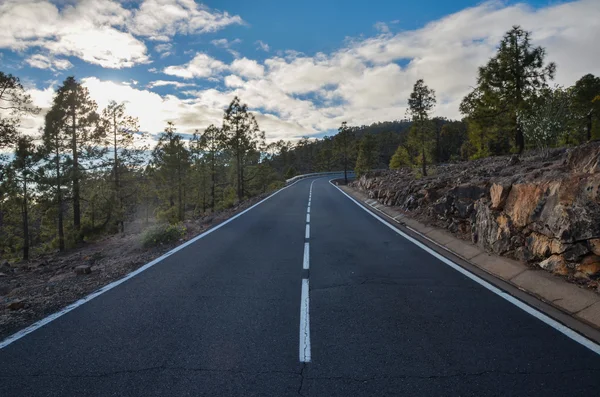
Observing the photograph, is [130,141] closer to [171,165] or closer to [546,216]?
[171,165]

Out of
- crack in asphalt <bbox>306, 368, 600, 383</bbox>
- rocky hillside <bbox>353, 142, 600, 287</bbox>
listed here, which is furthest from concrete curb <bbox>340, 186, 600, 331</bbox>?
crack in asphalt <bbox>306, 368, 600, 383</bbox>

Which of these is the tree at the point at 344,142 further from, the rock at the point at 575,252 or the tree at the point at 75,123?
the rock at the point at 575,252

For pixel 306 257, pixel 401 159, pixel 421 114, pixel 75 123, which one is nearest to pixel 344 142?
pixel 401 159

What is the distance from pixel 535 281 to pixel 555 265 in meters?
0.45

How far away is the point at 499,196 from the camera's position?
7.55 meters

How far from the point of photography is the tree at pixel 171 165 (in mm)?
34997

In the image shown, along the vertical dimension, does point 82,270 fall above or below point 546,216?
below

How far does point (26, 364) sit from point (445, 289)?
5899mm

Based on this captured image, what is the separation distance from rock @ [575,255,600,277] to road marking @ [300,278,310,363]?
448 centimetres

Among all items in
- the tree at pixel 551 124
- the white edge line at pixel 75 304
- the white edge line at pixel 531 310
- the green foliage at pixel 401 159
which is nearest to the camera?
the white edge line at pixel 531 310

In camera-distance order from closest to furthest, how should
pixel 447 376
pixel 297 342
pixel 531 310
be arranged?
pixel 447 376, pixel 297 342, pixel 531 310

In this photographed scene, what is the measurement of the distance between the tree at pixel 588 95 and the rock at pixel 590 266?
36.2 meters

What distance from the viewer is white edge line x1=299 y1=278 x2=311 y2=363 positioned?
3557 millimetres

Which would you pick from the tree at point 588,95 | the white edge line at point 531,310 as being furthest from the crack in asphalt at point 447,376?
the tree at point 588,95
